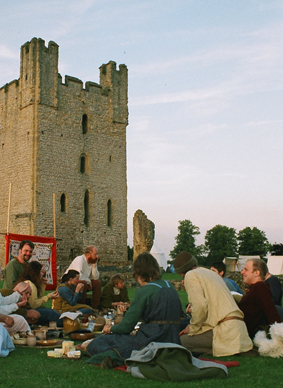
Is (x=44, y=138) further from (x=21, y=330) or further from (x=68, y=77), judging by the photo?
(x=21, y=330)

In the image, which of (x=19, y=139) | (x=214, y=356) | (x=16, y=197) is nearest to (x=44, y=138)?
(x=19, y=139)

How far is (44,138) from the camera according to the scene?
29062mm

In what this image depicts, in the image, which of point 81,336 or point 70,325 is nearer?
point 81,336

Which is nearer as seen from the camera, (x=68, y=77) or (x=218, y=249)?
(x=68, y=77)

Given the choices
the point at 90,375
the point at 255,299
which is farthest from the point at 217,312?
the point at 90,375

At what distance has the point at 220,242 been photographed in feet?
203

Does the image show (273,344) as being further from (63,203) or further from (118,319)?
(63,203)

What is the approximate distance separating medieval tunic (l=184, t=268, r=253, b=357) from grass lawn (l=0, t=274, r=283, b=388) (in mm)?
166

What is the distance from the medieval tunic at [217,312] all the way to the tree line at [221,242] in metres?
55.1

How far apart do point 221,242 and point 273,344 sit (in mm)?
57104

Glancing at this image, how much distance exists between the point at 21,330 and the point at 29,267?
1578 millimetres

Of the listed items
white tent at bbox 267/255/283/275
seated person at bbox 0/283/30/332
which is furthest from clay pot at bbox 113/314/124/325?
white tent at bbox 267/255/283/275

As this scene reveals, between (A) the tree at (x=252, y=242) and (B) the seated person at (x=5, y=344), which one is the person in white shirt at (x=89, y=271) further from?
(A) the tree at (x=252, y=242)

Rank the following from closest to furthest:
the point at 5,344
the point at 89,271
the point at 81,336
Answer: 1. the point at 5,344
2. the point at 81,336
3. the point at 89,271
